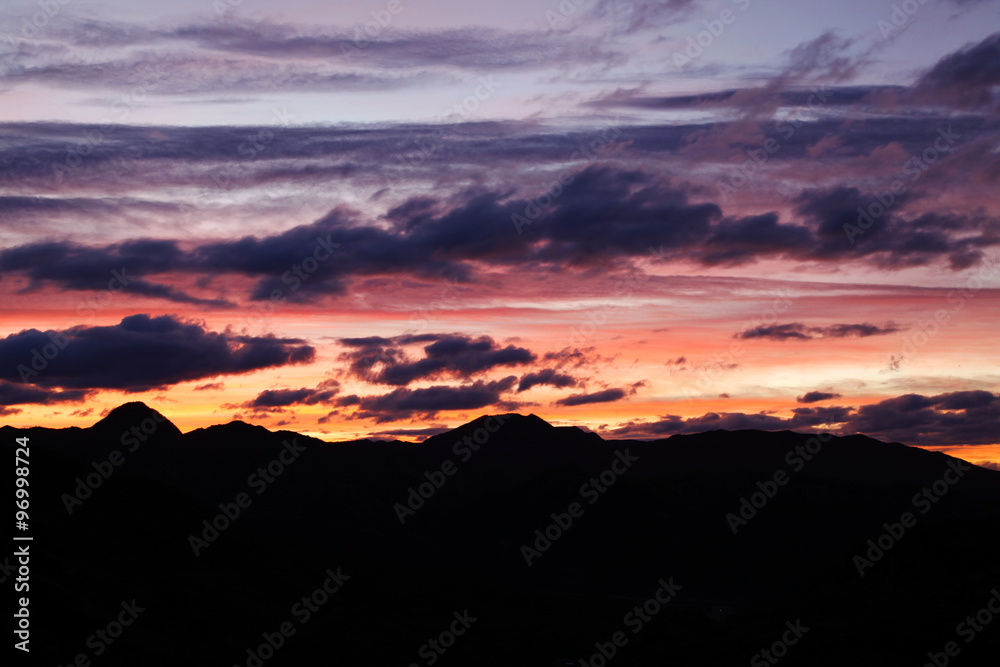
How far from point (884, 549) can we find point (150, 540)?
9985 centimetres

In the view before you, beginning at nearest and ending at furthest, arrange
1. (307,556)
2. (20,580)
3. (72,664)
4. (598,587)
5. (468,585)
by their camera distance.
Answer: (72,664) → (20,580) → (307,556) → (468,585) → (598,587)

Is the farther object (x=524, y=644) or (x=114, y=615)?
(x=524, y=644)

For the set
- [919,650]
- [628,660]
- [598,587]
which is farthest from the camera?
[598,587]

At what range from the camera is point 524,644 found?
4537 inches

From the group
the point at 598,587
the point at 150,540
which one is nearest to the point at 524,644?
the point at 150,540

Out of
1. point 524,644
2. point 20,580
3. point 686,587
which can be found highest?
point 20,580

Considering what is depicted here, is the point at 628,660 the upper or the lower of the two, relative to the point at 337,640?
lower

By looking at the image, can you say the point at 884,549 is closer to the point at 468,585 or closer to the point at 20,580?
the point at 468,585

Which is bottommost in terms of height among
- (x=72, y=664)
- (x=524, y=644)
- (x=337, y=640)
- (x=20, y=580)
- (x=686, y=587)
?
(x=686, y=587)

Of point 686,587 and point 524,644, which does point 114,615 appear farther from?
point 686,587

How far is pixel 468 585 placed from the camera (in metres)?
139

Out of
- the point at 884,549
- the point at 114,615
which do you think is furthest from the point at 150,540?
the point at 884,549

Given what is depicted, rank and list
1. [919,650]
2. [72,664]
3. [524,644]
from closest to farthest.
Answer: [72,664] → [919,650] → [524,644]

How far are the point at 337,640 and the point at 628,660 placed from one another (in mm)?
33739
